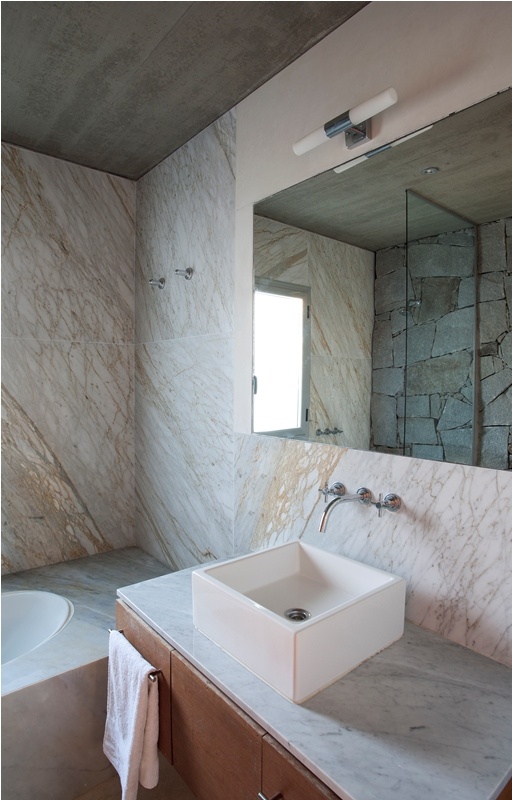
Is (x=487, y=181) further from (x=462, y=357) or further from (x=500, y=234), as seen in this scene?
(x=462, y=357)

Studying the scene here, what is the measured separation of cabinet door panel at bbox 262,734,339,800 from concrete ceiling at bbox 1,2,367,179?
2.00 m

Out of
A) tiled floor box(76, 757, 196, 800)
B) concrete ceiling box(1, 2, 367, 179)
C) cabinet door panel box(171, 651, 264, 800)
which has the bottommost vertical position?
tiled floor box(76, 757, 196, 800)

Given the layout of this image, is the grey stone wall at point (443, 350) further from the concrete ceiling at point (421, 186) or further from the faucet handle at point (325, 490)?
the faucet handle at point (325, 490)

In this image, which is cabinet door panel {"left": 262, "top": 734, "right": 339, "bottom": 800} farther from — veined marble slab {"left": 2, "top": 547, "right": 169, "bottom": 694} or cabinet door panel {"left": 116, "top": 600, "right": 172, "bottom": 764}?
veined marble slab {"left": 2, "top": 547, "right": 169, "bottom": 694}

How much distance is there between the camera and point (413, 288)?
137 cm

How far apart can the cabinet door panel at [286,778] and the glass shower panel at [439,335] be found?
0.79m

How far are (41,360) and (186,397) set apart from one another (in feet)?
2.80

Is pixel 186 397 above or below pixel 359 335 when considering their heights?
below

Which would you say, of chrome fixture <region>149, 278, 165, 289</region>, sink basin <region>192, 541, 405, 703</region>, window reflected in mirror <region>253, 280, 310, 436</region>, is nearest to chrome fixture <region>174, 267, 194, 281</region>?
chrome fixture <region>149, 278, 165, 289</region>

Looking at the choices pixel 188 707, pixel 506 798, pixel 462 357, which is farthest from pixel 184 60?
pixel 506 798

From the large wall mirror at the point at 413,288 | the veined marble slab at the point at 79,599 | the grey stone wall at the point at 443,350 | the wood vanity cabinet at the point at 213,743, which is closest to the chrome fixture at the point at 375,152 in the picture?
the large wall mirror at the point at 413,288

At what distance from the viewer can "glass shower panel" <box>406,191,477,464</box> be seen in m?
1.22

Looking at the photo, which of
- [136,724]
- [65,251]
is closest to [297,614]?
[136,724]

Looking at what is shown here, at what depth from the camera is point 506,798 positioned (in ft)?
2.84
